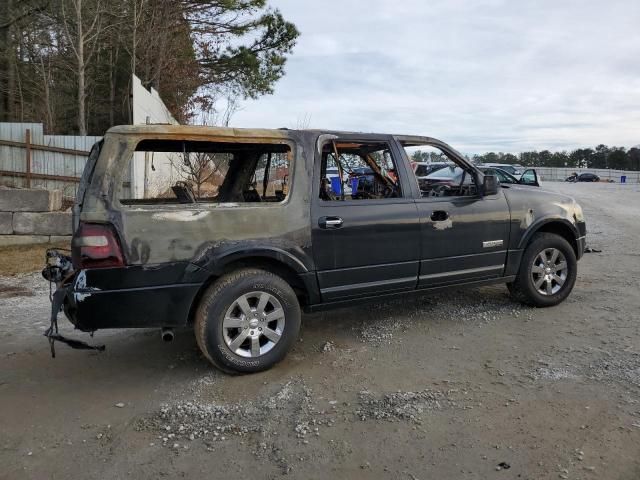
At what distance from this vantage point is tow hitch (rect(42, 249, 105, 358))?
387 cm

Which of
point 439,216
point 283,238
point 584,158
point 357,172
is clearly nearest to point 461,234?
point 439,216

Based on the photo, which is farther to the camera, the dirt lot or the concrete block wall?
the concrete block wall

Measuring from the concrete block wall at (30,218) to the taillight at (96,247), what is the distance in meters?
6.54

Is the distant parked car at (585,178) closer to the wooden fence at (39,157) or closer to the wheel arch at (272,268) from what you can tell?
the wooden fence at (39,157)

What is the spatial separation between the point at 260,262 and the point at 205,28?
671 inches

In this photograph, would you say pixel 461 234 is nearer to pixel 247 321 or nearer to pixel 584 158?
pixel 247 321

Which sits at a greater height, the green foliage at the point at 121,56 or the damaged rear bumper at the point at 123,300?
the green foliage at the point at 121,56

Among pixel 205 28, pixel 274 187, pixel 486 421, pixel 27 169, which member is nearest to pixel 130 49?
pixel 205 28

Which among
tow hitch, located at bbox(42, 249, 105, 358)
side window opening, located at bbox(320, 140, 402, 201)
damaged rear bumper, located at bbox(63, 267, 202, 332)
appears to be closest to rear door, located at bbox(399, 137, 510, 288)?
side window opening, located at bbox(320, 140, 402, 201)

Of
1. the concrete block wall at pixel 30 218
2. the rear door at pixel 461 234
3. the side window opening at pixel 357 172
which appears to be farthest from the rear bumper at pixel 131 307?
the concrete block wall at pixel 30 218

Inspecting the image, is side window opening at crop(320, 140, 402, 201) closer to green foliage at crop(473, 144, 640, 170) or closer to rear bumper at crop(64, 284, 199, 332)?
rear bumper at crop(64, 284, 199, 332)

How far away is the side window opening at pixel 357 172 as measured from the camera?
477cm

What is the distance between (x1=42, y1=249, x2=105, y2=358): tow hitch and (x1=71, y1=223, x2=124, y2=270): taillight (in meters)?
0.29

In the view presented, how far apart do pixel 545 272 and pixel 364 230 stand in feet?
7.54
